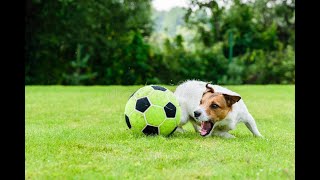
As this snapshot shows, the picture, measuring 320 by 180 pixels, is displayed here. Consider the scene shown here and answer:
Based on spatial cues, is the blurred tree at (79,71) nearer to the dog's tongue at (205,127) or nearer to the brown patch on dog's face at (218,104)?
the dog's tongue at (205,127)

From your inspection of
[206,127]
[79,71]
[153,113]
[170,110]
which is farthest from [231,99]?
[79,71]

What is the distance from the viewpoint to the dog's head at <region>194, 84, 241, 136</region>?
446 cm

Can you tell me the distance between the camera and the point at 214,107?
177 inches

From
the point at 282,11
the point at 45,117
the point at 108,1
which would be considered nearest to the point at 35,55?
the point at 108,1

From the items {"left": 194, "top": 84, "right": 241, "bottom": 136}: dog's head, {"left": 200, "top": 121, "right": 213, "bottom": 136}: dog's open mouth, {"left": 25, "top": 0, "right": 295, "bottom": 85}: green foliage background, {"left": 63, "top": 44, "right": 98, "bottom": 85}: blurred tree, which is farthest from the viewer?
{"left": 63, "top": 44, "right": 98, "bottom": 85}: blurred tree

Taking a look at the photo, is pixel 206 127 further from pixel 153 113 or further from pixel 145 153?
pixel 145 153

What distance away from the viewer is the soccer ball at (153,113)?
4.53 metres

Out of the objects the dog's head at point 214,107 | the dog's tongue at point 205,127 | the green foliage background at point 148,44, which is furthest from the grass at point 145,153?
the green foliage background at point 148,44

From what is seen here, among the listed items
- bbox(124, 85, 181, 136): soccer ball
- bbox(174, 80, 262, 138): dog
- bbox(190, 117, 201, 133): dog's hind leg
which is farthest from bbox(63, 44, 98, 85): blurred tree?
bbox(124, 85, 181, 136): soccer ball

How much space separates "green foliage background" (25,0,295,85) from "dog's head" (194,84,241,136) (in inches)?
434

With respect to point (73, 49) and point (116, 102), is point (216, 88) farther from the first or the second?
point (73, 49)

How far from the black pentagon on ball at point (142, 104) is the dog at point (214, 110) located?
1.34 feet

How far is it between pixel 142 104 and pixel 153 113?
0.41 feet

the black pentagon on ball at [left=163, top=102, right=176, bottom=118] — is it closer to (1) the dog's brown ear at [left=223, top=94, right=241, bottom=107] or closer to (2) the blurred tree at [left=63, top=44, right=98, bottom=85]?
(1) the dog's brown ear at [left=223, top=94, right=241, bottom=107]
